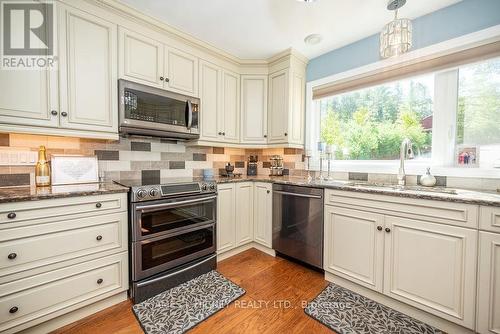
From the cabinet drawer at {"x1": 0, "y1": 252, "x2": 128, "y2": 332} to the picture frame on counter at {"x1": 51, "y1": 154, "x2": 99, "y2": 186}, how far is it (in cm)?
74

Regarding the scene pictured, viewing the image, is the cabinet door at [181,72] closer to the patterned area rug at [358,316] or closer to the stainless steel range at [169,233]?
the stainless steel range at [169,233]

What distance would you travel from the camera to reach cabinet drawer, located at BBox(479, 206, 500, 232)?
3.92 feet

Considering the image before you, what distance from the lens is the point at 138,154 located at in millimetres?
2221

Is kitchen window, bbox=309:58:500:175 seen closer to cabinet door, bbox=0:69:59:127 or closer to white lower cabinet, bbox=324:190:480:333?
white lower cabinet, bbox=324:190:480:333

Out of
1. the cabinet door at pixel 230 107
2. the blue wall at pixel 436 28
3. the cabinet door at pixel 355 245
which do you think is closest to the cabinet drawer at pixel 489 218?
the cabinet door at pixel 355 245

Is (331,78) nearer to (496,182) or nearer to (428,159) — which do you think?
(428,159)

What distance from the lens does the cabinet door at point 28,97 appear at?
1.37 m

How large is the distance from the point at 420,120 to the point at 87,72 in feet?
9.98

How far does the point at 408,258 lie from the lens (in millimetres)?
1500

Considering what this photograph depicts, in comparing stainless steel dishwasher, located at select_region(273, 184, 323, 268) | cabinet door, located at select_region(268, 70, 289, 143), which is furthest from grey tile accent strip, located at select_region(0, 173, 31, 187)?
cabinet door, located at select_region(268, 70, 289, 143)

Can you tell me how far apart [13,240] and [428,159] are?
3.24 metres

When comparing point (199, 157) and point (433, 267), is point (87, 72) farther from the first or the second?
point (433, 267)

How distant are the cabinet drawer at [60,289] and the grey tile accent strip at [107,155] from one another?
3.08 feet

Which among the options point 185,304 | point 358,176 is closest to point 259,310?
point 185,304
